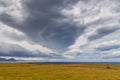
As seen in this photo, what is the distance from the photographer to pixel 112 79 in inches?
1925

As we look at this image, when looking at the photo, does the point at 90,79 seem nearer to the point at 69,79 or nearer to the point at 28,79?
the point at 69,79

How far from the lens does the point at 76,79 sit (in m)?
49.3

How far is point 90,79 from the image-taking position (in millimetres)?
49469

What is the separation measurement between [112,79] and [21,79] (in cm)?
2352

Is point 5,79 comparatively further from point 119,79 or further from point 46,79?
point 119,79

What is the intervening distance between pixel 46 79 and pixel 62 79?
163 inches

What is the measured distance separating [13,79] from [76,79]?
16219 mm

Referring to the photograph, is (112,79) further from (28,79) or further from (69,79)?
(28,79)

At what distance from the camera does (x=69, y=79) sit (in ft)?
160

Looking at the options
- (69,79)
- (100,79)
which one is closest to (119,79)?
(100,79)

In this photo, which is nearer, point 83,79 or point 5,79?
point 5,79

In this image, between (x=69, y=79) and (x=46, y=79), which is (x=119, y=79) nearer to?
(x=69, y=79)

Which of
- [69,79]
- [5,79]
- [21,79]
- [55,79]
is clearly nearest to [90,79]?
[69,79]

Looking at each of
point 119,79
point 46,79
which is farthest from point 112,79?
point 46,79
